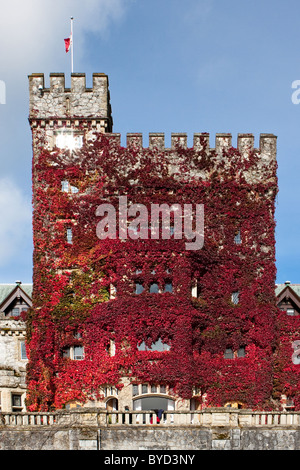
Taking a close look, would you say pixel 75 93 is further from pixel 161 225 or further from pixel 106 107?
pixel 161 225

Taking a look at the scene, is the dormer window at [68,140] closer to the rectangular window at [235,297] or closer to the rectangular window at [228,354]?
the rectangular window at [235,297]

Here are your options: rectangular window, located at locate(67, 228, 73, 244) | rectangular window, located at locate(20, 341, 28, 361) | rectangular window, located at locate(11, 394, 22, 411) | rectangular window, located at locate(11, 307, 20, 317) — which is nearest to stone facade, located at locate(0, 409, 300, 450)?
rectangular window, located at locate(11, 394, 22, 411)

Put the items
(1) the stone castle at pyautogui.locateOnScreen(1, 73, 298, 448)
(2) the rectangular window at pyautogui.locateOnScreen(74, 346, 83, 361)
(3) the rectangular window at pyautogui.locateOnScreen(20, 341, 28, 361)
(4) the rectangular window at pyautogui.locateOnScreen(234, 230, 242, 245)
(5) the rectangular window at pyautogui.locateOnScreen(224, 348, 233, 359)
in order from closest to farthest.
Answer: (1) the stone castle at pyautogui.locateOnScreen(1, 73, 298, 448)
(2) the rectangular window at pyautogui.locateOnScreen(74, 346, 83, 361)
(5) the rectangular window at pyautogui.locateOnScreen(224, 348, 233, 359)
(4) the rectangular window at pyautogui.locateOnScreen(234, 230, 242, 245)
(3) the rectangular window at pyautogui.locateOnScreen(20, 341, 28, 361)

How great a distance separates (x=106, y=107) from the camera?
3425cm

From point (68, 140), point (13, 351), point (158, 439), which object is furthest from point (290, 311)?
point (13, 351)

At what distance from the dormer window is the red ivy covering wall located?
0.58 metres

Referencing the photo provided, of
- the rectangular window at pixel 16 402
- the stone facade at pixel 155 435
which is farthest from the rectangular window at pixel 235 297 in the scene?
the rectangular window at pixel 16 402

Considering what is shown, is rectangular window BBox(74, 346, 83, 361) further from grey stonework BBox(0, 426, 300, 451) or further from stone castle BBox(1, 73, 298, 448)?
grey stonework BBox(0, 426, 300, 451)

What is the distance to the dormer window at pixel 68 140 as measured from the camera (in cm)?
3425

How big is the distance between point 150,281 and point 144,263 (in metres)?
1.24

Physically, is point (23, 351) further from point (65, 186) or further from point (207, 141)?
point (207, 141)

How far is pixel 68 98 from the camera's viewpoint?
34.4m

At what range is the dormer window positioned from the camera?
34250 mm

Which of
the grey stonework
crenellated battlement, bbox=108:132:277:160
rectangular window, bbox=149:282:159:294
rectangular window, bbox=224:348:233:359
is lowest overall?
the grey stonework
